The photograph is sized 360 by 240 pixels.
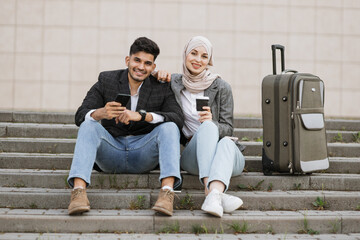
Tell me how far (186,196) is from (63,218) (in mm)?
1022

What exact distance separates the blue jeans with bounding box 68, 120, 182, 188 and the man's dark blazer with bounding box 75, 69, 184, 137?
9 cm

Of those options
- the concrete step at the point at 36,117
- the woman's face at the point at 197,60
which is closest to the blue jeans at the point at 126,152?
the woman's face at the point at 197,60

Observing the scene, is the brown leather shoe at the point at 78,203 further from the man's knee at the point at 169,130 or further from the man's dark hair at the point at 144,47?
the man's dark hair at the point at 144,47

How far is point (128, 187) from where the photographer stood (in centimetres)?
379

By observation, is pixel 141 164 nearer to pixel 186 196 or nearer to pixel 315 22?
pixel 186 196

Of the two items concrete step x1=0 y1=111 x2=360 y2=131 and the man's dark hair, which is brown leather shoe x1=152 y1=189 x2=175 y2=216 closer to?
the man's dark hair

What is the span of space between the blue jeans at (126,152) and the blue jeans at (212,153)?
7.1 inches

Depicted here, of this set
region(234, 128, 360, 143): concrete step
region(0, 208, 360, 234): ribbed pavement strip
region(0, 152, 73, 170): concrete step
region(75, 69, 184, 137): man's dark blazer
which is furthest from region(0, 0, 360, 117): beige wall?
region(0, 208, 360, 234): ribbed pavement strip

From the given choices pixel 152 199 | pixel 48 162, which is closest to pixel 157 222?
pixel 152 199

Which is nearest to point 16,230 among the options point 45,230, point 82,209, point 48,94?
point 45,230

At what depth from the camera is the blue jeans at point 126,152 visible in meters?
3.17

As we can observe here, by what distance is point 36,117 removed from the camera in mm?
5797

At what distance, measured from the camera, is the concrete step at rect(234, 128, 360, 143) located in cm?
531

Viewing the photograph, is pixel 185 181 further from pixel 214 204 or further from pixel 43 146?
pixel 43 146
